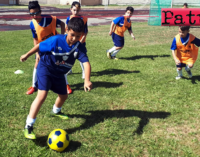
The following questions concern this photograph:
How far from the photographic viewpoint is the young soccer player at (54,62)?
11.9 feet

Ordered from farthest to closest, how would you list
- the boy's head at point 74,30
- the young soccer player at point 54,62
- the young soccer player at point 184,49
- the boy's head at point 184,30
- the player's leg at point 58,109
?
the young soccer player at point 184,49
the boy's head at point 184,30
the player's leg at point 58,109
the young soccer player at point 54,62
the boy's head at point 74,30

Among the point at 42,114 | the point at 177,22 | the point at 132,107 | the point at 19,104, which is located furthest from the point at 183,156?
the point at 177,22

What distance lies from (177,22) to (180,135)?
498cm

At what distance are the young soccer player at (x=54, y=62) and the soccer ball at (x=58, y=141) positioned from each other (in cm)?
34

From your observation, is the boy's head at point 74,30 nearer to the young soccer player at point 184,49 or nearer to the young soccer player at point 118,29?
the young soccer player at point 184,49

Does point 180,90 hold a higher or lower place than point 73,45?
lower

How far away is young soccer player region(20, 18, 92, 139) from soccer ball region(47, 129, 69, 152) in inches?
13.5

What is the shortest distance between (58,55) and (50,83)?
510mm

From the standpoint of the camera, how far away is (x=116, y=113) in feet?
15.8

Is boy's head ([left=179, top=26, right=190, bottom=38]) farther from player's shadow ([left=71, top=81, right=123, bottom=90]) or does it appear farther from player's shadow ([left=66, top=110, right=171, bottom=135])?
player's shadow ([left=66, top=110, right=171, bottom=135])

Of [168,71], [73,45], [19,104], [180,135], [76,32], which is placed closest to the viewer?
[76,32]

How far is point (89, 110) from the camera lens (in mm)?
4926

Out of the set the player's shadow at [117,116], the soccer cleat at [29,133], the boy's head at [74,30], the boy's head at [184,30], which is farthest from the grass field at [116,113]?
the boy's head at [74,30]

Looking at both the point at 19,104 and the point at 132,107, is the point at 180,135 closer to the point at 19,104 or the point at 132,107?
the point at 132,107
